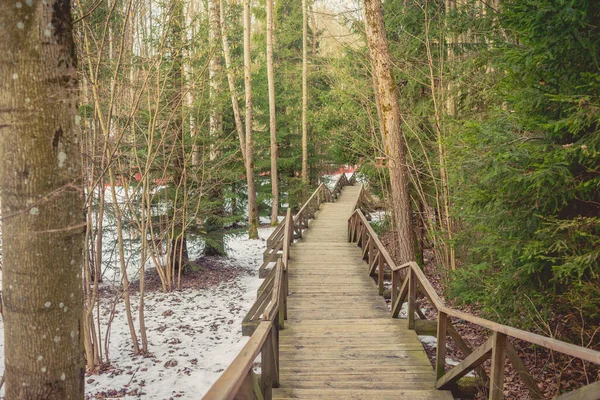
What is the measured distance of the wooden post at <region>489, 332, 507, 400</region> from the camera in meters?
3.46

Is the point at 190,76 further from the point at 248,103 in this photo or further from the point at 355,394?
the point at 355,394

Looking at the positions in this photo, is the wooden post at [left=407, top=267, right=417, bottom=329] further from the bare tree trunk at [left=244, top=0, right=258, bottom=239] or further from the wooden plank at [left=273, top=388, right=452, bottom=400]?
the bare tree trunk at [left=244, top=0, right=258, bottom=239]

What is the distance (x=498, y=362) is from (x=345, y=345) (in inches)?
96.2

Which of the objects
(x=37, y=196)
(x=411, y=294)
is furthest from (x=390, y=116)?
(x=37, y=196)

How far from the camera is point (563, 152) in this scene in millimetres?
3908

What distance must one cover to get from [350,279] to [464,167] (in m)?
4.40

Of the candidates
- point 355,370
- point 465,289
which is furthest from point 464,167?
point 355,370

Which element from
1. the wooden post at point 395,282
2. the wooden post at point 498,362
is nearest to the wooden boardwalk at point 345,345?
the wooden post at point 395,282

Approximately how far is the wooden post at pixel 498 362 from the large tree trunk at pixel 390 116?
480cm

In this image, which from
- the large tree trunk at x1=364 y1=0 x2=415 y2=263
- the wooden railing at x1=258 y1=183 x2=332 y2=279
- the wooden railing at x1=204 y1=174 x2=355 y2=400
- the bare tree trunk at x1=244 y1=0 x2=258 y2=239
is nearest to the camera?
the wooden railing at x1=204 y1=174 x2=355 y2=400

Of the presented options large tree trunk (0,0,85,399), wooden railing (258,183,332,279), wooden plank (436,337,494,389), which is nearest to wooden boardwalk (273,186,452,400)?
wooden plank (436,337,494,389)

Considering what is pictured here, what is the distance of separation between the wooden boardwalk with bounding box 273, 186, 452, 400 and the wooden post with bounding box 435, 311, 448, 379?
0.19 m

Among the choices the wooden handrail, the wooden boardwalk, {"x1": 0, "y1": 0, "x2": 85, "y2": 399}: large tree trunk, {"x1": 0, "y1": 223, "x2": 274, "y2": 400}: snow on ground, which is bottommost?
{"x1": 0, "y1": 223, "x2": 274, "y2": 400}: snow on ground

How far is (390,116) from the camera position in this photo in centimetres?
792
